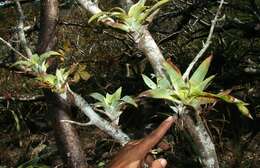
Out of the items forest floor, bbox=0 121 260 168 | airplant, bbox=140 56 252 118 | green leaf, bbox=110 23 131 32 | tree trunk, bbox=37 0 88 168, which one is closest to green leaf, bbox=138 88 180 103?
airplant, bbox=140 56 252 118

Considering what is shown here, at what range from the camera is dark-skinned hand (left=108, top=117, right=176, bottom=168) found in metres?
1.29

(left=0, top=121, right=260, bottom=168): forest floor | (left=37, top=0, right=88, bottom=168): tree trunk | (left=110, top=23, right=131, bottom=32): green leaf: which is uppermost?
(left=110, top=23, right=131, bottom=32): green leaf

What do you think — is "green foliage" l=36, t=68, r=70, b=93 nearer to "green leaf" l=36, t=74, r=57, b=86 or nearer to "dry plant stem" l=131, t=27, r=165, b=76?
"green leaf" l=36, t=74, r=57, b=86

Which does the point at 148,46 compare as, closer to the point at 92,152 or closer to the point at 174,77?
the point at 174,77

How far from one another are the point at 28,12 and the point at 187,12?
3.44 meters

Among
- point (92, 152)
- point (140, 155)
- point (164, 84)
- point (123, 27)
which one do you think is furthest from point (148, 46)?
point (92, 152)

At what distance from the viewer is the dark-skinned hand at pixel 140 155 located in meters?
1.29

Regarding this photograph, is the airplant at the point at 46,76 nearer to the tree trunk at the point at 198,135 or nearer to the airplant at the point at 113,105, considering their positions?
the airplant at the point at 113,105

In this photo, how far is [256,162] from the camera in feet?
9.61

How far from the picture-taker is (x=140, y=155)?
132cm

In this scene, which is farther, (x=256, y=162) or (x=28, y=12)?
(x=28, y=12)

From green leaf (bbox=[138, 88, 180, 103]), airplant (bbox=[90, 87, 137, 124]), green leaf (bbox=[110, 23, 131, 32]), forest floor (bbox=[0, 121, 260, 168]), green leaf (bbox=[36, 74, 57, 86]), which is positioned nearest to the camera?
green leaf (bbox=[138, 88, 180, 103])

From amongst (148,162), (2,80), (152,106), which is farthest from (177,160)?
(2,80)

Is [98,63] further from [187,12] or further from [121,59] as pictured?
[187,12]
